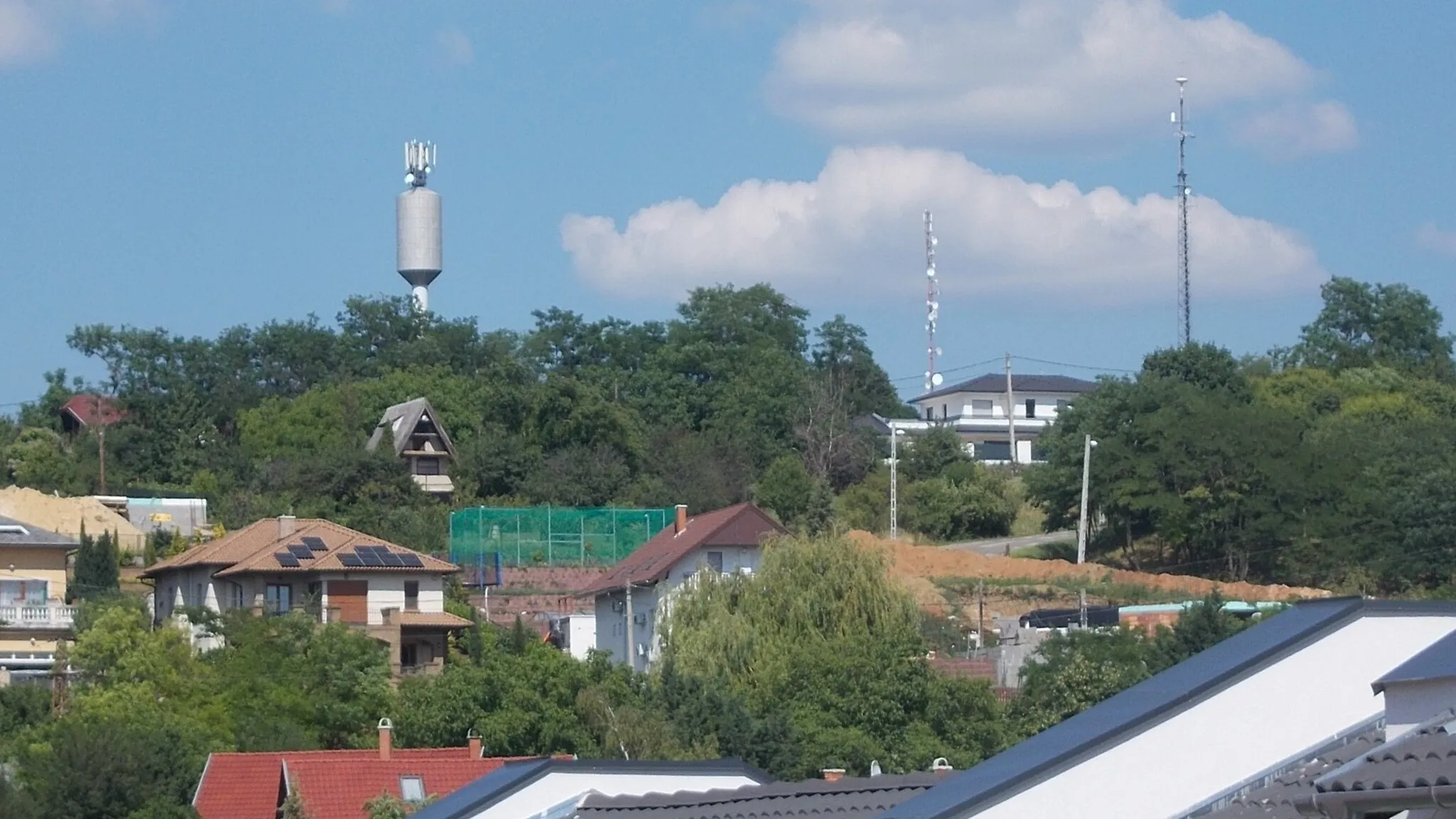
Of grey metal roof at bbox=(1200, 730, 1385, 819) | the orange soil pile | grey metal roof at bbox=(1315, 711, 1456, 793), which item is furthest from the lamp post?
grey metal roof at bbox=(1315, 711, 1456, 793)

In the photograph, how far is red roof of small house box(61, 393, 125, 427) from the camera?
86562 mm

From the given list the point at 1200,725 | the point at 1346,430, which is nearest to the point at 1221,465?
the point at 1346,430

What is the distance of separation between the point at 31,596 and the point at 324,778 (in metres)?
31.8

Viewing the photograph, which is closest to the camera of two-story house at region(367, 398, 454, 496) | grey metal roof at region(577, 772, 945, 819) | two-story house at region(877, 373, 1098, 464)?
grey metal roof at region(577, 772, 945, 819)

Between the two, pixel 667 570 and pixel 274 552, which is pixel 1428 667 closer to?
pixel 667 570

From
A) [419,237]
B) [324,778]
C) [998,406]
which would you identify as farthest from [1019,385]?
[324,778]

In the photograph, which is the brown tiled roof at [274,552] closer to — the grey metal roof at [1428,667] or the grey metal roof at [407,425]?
the grey metal roof at [407,425]

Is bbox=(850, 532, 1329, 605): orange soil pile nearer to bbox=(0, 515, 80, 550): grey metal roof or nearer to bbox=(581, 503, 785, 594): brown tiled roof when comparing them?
bbox=(581, 503, 785, 594): brown tiled roof

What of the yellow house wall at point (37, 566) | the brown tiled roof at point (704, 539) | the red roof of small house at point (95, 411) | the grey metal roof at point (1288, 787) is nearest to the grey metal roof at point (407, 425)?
the red roof of small house at point (95, 411)

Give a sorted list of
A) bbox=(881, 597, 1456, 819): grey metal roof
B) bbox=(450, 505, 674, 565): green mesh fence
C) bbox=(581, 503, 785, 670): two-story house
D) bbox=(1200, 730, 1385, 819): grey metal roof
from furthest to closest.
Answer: bbox=(450, 505, 674, 565): green mesh fence, bbox=(581, 503, 785, 670): two-story house, bbox=(881, 597, 1456, 819): grey metal roof, bbox=(1200, 730, 1385, 819): grey metal roof

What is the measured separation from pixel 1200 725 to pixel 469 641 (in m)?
48.0

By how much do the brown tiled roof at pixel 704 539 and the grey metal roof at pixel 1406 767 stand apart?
48.3 meters

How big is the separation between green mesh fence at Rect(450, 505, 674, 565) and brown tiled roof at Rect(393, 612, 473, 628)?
11206 millimetres

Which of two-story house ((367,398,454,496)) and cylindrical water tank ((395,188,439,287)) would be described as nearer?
two-story house ((367,398,454,496))
